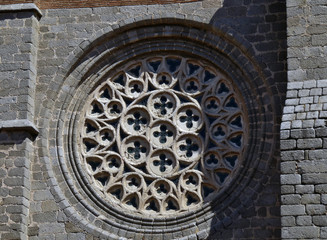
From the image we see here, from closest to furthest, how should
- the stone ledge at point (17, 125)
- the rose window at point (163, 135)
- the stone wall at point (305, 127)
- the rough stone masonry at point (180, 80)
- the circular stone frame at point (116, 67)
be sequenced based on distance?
the stone wall at point (305, 127) < the rough stone masonry at point (180, 80) < the circular stone frame at point (116, 67) < the rose window at point (163, 135) < the stone ledge at point (17, 125)

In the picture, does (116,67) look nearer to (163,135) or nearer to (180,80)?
(180,80)

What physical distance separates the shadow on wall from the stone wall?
2.51ft

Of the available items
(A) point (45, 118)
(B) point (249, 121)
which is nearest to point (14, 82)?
(A) point (45, 118)

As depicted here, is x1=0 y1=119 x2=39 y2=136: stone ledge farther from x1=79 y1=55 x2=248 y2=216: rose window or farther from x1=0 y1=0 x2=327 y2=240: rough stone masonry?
x1=79 y1=55 x2=248 y2=216: rose window

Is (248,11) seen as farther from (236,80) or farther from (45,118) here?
(45,118)

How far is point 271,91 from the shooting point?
1712cm

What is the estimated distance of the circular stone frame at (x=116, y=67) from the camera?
16.8 m

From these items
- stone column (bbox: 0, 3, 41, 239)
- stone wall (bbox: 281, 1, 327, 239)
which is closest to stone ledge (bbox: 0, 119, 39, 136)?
stone column (bbox: 0, 3, 41, 239)

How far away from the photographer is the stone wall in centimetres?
1536

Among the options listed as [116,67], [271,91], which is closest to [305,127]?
[271,91]

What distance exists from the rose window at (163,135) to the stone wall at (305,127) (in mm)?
1435

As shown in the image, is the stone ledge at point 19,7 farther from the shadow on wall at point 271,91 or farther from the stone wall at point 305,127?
the stone wall at point 305,127

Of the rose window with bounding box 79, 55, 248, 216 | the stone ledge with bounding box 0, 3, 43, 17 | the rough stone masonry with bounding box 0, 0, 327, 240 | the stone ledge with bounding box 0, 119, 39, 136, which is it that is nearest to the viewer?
the rough stone masonry with bounding box 0, 0, 327, 240

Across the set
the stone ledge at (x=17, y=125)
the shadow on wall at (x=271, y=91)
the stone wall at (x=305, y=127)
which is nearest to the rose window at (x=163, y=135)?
the shadow on wall at (x=271, y=91)
